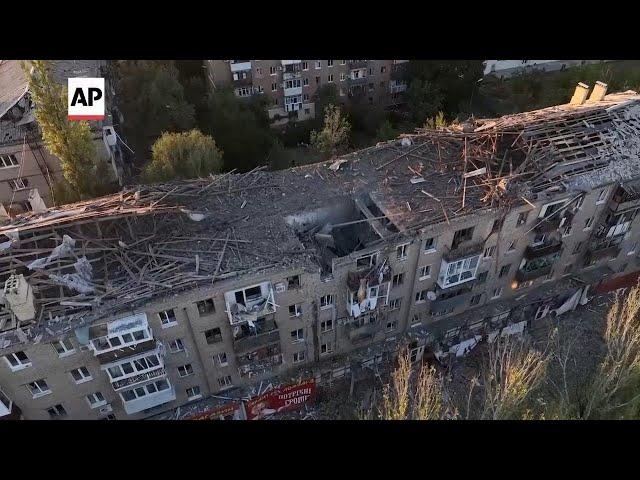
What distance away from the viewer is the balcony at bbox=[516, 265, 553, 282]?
106 ft

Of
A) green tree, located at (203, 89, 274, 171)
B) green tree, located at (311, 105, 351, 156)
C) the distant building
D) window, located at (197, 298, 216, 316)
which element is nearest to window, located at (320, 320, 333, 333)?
window, located at (197, 298, 216, 316)

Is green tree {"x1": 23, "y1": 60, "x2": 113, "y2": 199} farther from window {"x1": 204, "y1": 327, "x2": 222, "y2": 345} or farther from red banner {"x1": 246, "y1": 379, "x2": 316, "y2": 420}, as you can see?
red banner {"x1": 246, "y1": 379, "x2": 316, "y2": 420}

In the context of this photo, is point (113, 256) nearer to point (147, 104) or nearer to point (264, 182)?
point (264, 182)

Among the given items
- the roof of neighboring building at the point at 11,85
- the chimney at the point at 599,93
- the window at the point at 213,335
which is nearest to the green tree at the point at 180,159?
the roof of neighboring building at the point at 11,85

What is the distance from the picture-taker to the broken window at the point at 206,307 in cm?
2469

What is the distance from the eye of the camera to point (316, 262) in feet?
84.9

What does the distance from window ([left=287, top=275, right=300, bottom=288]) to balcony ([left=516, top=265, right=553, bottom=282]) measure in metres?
15.6

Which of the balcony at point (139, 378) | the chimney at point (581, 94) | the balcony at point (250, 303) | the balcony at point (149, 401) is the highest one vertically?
the chimney at point (581, 94)

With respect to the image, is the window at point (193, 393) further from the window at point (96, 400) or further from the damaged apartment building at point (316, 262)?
the window at point (96, 400)

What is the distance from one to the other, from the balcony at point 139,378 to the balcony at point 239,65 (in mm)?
35895

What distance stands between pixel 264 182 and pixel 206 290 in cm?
880

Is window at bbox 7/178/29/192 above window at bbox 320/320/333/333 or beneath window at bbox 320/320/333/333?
above

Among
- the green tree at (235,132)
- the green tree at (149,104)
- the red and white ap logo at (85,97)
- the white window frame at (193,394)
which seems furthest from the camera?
the green tree at (149,104)

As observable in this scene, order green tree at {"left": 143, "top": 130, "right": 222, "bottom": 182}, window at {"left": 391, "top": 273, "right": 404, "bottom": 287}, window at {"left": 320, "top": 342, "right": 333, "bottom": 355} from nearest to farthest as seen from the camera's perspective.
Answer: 1. window at {"left": 391, "top": 273, "right": 404, "bottom": 287}
2. window at {"left": 320, "top": 342, "right": 333, "bottom": 355}
3. green tree at {"left": 143, "top": 130, "right": 222, "bottom": 182}
